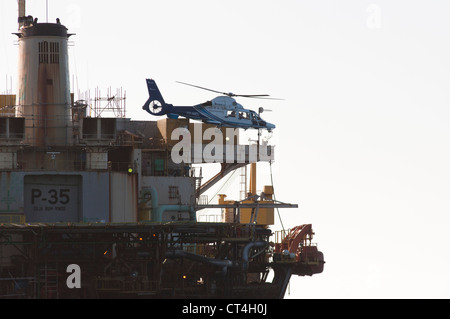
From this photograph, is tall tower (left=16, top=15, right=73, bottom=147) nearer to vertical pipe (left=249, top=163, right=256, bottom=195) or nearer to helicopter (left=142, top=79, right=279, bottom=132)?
helicopter (left=142, top=79, right=279, bottom=132)

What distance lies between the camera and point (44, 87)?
93062mm

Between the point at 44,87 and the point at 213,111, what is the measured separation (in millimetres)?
14109

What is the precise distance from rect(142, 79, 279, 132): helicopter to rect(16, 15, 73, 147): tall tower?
31.6 ft

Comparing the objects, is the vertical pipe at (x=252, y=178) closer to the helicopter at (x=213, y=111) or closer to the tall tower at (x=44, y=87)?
the helicopter at (x=213, y=111)

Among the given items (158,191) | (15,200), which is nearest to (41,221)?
(15,200)

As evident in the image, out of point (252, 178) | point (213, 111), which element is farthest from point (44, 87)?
point (252, 178)

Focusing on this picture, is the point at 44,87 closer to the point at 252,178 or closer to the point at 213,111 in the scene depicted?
the point at 213,111

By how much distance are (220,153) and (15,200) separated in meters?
19.3

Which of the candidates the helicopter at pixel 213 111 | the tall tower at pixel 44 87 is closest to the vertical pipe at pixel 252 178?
the helicopter at pixel 213 111

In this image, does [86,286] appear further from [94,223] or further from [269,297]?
[269,297]

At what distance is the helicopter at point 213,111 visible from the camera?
100750mm

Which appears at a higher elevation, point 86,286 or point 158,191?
point 158,191
